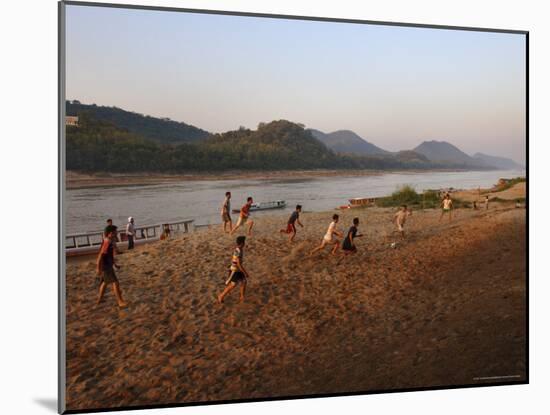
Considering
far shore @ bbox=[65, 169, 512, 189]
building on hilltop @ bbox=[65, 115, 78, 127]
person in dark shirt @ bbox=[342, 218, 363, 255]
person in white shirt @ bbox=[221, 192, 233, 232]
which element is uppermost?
building on hilltop @ bbox=[65, 115, 78, 127]

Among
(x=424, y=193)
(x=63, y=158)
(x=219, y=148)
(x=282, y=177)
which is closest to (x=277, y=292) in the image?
(x=282, y=177)

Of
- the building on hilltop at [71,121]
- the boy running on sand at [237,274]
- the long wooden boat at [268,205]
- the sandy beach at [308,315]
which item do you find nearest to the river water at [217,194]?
the long wooden boat at [268,205]

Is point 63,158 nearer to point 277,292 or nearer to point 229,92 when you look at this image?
point 229,92

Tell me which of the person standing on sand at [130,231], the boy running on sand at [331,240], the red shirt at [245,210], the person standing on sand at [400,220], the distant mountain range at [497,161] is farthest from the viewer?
the distant mountain range at [497,161]

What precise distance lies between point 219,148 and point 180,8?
3.66 ft

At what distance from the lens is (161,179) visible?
4.47 m

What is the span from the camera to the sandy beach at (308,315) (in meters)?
4.23

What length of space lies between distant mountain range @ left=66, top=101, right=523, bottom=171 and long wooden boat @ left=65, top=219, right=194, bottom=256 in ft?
1.49

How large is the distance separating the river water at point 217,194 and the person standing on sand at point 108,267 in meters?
0.13

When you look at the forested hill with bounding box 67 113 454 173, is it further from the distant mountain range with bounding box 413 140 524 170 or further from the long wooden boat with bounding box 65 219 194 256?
the long wooden boat with bounding box 65 219 194 256

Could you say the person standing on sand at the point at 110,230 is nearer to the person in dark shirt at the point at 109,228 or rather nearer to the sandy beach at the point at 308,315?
the person in dark shirt at the point at 109,228

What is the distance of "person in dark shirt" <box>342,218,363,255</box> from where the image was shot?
4832mm

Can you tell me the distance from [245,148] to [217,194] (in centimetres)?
45

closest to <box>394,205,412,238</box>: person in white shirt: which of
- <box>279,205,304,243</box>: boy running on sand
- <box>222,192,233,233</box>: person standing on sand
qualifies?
<box>279,205,304,243</box>: boy running on sand
